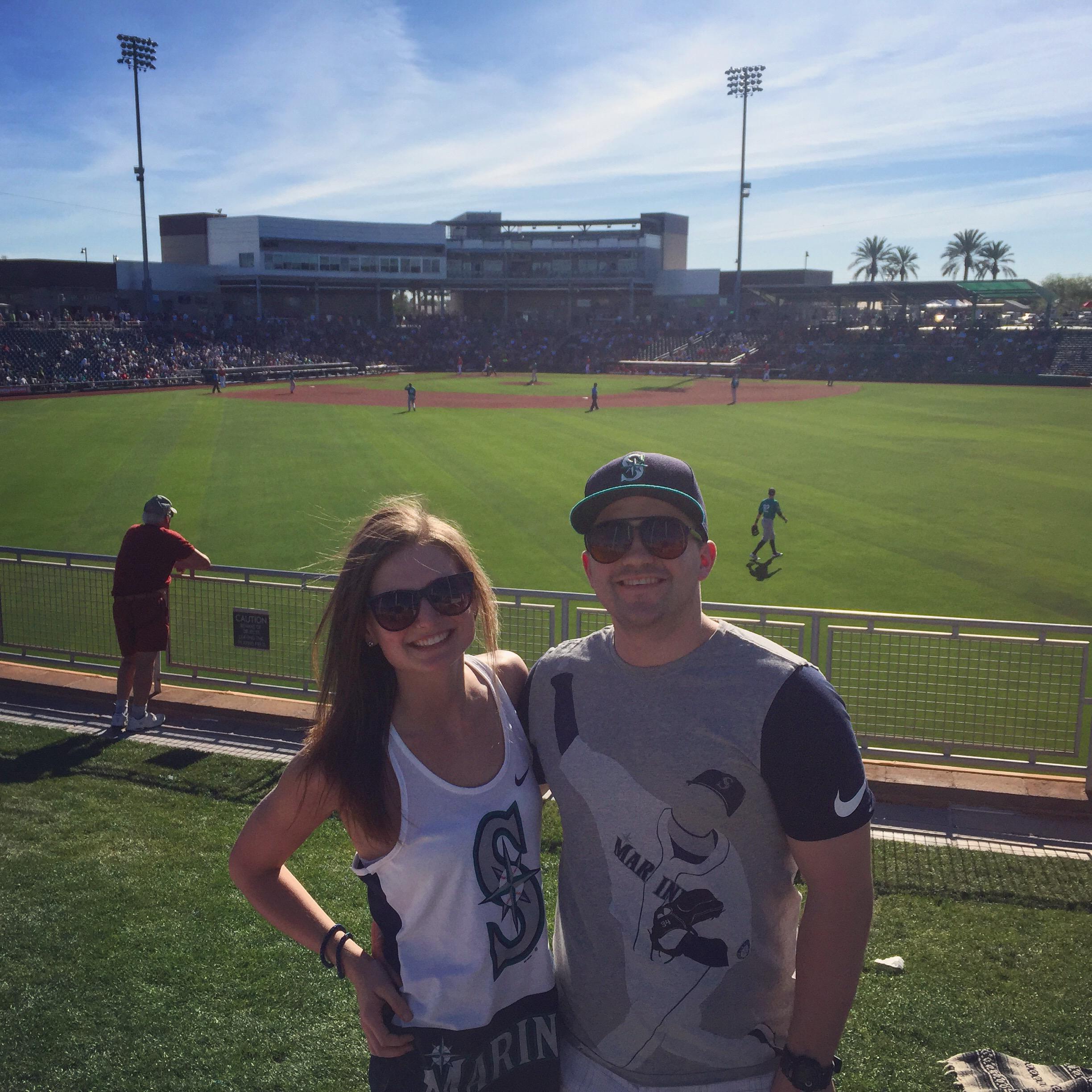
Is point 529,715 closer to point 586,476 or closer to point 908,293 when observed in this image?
point 586,476

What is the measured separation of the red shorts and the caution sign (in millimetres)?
691

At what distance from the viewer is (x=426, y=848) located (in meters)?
2.28

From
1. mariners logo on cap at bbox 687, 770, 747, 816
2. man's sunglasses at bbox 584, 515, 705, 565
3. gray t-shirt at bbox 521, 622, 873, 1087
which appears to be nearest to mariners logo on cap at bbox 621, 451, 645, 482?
man's sunglasses at bbox 584, 515, 705, 565

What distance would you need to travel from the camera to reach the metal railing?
731cm

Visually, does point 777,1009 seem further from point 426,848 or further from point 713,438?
point 713,438

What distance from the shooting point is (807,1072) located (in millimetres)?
2127

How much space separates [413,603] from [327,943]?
92cm

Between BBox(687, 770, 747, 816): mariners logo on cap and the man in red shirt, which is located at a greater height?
BBox(687, 770, 747, 816): mariners logo on cap

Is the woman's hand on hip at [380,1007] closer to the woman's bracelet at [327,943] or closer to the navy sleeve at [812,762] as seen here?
the woman's bracelet at [327,943]

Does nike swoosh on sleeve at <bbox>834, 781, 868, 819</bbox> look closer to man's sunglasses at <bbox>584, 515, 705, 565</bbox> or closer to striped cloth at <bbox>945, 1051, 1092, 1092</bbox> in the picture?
man's sunglasses at <bbox>584, 515, 705, 565</bbox>

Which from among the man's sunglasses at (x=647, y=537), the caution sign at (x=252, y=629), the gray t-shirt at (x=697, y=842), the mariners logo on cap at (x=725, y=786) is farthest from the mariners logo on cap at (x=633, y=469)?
the caution sign at (x=252, y=629)

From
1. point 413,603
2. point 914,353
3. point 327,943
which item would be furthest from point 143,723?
point 914,353

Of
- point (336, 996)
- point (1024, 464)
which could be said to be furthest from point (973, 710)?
point (1024, 464)

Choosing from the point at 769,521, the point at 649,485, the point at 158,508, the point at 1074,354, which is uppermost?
the point at 1074,354
